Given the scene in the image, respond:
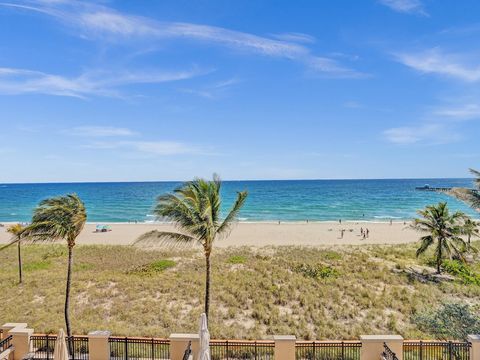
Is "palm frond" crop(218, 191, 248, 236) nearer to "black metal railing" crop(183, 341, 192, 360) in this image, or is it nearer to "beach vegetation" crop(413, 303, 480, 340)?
"black metal railing" crop(183, 341, 192, 360)

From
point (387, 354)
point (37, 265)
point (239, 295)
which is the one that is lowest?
point (37, 265)

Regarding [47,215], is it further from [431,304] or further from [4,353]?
[431,304]

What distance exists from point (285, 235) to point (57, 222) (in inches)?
1515

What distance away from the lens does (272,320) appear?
16406 millimetres

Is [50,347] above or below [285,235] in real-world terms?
above

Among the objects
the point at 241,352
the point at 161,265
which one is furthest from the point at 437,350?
the point at 161,265

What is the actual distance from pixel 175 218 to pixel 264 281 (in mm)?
10675

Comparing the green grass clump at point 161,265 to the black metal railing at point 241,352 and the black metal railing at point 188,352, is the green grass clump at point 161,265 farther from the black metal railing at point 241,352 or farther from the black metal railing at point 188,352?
the black metal railing at point 188,352

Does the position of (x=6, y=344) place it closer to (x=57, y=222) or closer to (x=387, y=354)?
(x=57, y=222)

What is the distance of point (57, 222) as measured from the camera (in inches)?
533

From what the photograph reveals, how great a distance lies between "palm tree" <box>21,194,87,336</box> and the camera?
13516 millimetres

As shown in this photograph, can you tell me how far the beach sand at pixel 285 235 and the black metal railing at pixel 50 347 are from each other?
28.8 m

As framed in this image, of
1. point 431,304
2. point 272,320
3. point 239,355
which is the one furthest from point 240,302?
point 431,304

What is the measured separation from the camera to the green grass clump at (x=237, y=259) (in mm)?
27812
